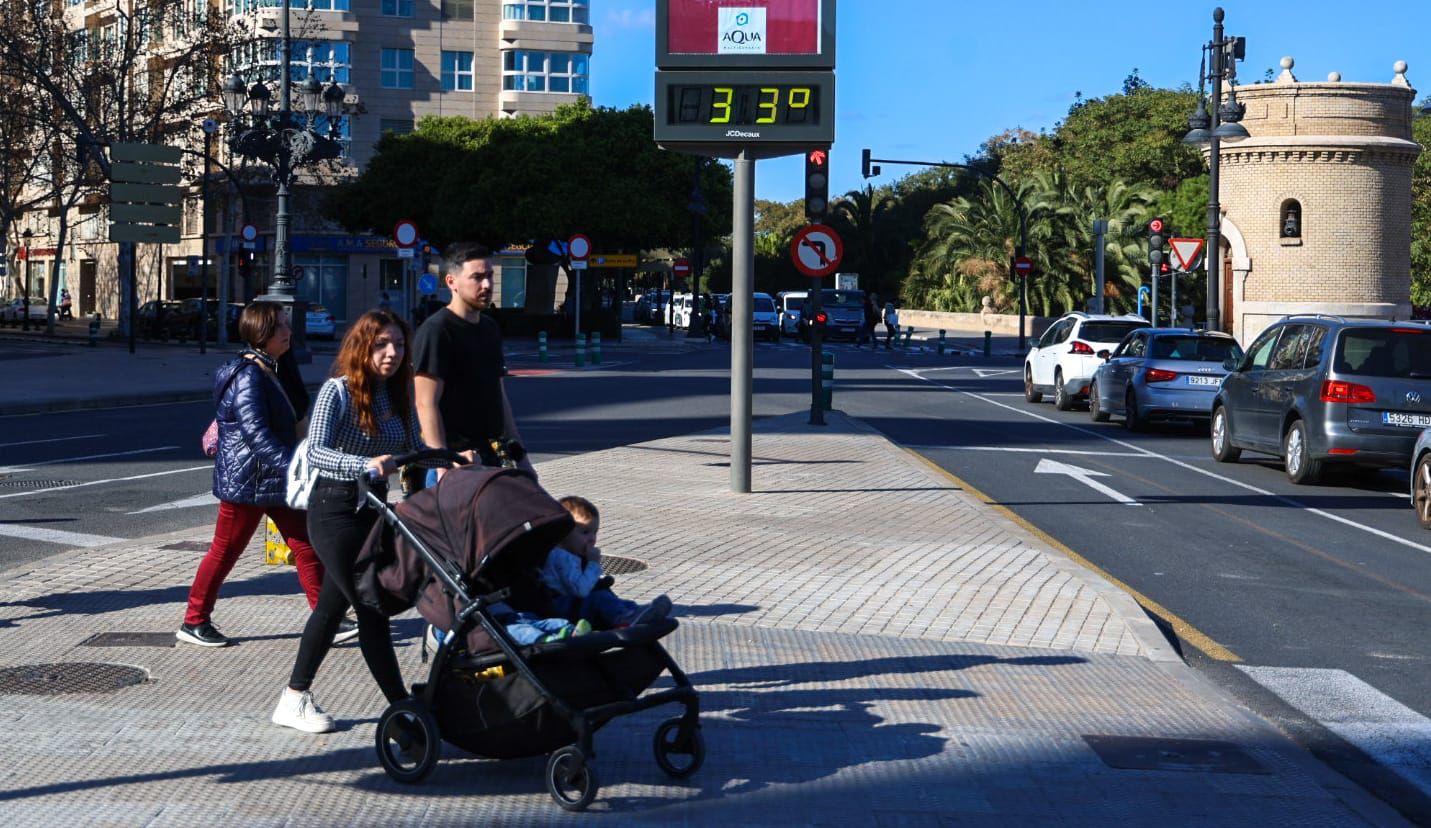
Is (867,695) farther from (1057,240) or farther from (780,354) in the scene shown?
(1057,240)

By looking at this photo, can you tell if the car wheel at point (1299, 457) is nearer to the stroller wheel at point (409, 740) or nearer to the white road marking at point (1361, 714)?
the white road marking at point (1361, 714)

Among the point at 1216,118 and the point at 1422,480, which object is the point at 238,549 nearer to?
the point at 1422,480

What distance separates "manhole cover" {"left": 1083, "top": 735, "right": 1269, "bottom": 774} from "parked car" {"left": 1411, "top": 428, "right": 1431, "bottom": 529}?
8.11 meters

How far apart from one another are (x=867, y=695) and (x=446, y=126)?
199 feet

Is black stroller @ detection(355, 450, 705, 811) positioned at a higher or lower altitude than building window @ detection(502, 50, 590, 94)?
lower

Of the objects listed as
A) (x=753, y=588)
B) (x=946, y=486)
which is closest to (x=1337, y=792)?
(x=753, y=588)

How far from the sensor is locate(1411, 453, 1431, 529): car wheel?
44.4ft

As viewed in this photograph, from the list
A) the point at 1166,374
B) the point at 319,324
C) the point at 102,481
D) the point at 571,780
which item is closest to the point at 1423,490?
the point at 1166,374

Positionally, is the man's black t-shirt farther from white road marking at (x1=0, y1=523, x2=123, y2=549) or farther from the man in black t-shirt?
white road marking at (x1=0, y1=523, x2=123, y2=549)

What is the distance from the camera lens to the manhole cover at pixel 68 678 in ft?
22.3

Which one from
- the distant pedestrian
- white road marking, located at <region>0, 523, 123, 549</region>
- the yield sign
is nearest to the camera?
the distant pedestrian

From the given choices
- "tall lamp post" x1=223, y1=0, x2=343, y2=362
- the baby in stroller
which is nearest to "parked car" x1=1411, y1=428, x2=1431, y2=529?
the baby in stroller

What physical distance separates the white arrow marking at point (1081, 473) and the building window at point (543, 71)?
58711mm

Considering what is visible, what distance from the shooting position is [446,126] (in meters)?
65.4
